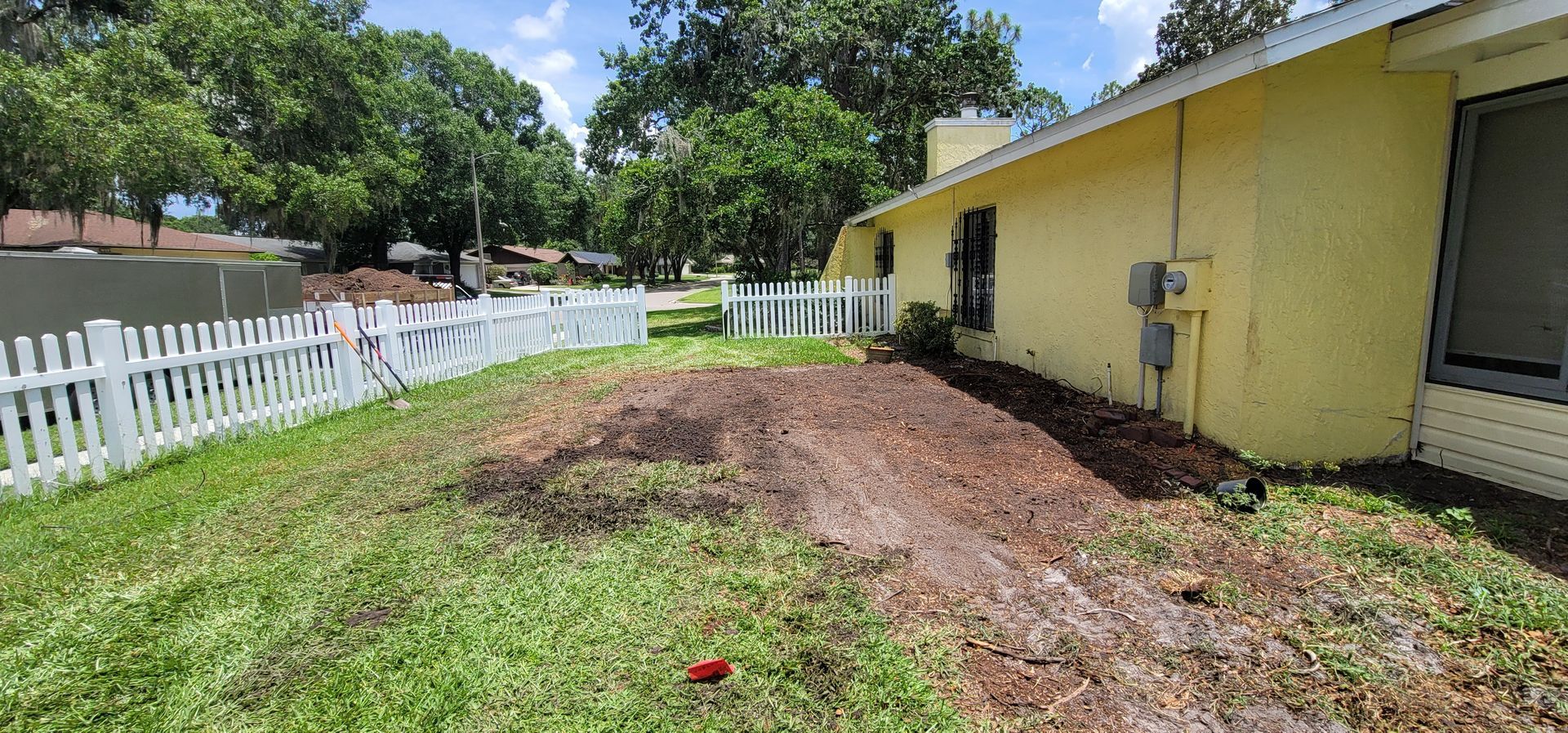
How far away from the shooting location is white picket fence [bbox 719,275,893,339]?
1216 centimetres

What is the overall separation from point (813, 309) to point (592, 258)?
58.0 metres

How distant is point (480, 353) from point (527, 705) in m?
7.98

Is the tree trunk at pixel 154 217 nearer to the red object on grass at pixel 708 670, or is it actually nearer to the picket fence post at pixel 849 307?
the picket fence post at pixel 849 307

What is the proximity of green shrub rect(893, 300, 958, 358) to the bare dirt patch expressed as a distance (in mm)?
2757

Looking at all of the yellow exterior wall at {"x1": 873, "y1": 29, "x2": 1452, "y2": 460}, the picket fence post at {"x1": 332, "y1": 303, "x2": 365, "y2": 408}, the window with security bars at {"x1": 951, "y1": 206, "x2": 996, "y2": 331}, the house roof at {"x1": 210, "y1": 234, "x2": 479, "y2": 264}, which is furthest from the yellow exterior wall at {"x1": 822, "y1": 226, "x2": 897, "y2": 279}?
the house roof at {"x1": 210, "y1": 234, "x2": 479, "y2": 264}

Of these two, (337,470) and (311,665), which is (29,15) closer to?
(337,470)

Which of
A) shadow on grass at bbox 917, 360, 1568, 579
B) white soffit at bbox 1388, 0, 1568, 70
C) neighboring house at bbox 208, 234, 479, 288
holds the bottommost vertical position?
shadow on grass at bbox 917, 360, 1568, 579

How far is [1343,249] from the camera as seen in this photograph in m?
3.97

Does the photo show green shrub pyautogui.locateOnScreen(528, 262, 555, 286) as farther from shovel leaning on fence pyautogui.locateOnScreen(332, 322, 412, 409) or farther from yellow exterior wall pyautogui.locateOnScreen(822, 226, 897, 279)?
shovel leaning on fence pyautogui.locateOnScreen(332, 322, 412, 409)

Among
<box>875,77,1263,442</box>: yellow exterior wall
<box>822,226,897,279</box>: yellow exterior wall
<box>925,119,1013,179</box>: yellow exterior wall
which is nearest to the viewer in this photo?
<box>875,77,1263,442</box>: yellow exterior wall

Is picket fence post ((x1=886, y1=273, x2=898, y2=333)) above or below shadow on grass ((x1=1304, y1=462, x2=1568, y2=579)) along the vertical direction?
above

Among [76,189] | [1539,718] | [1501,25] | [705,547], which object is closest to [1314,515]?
[1539,718]

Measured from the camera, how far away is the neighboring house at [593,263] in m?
63.3

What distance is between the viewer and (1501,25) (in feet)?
9.84
